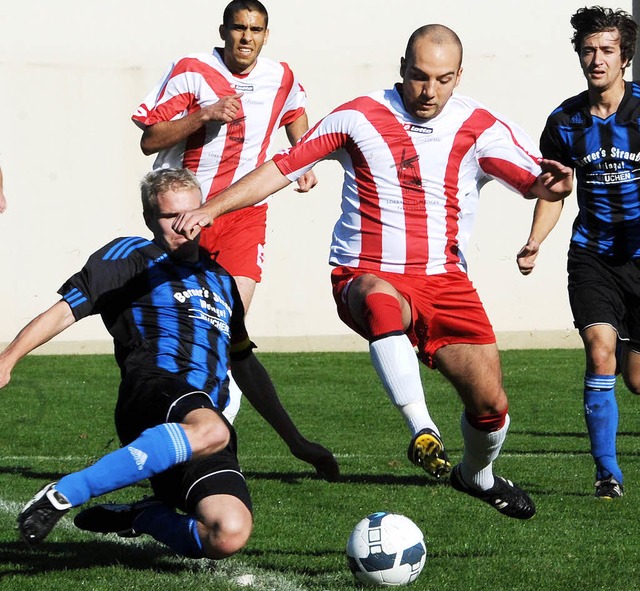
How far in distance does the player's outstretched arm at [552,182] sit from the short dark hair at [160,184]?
62.7 inches

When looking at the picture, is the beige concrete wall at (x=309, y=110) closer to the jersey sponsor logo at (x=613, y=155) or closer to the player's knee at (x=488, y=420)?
the jersey sponsor logo at (x=613, y=155)

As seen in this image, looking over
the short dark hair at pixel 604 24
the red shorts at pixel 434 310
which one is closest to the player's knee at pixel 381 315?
the red shorts at pixel 434 310

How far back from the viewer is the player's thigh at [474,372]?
5.49 m

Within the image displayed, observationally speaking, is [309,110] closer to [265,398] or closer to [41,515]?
[265,398]

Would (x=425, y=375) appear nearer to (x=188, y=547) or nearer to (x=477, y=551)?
(x=477, y=551)

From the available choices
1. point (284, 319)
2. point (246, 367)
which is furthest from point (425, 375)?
point (246, 367)

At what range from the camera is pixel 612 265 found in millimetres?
7051

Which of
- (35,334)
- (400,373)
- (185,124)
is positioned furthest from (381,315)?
(185,124)

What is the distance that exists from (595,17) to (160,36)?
32.1 feet

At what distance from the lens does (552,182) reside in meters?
5.46

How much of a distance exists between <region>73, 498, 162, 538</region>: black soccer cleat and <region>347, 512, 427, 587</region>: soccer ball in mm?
855

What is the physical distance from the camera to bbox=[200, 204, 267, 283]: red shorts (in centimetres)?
706

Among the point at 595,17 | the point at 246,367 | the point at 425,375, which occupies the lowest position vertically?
the point at 425,375

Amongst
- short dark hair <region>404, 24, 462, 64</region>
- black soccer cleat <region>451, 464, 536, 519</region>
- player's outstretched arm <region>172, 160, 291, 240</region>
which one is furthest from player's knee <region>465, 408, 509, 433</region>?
short dark hair <region>404, 24, 462, 64</region>
